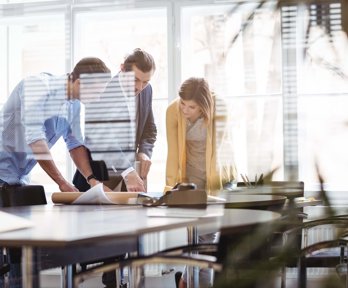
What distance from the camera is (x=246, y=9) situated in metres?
0.30

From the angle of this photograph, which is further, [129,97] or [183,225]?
[129,97]

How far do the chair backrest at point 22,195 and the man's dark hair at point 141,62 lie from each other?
666 millimetres

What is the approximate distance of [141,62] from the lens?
3016mm

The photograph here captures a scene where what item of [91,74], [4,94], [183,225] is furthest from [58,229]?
[4,94]

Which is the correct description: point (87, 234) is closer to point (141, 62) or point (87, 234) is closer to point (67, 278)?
point (67, 278)

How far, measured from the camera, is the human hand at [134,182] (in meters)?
2.86

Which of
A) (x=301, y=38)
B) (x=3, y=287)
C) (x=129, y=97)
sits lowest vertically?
(x=3, y=287)

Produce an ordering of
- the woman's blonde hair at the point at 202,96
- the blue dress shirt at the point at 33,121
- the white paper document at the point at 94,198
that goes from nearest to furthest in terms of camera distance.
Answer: the woman's blonde hair at the point at 202,96 → the white paper document at the point at 94,198 → the blue dress shirt at the point at 33,121

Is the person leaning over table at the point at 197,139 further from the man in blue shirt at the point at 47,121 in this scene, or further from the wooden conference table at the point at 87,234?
the man in blue shirt at the point at 47,121

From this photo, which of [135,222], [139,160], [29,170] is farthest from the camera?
[29,170]

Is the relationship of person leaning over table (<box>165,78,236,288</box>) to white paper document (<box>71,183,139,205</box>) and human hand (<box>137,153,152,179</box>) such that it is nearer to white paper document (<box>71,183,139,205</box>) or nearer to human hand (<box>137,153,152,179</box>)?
white paper document (<box>71,183,139,205</box>)

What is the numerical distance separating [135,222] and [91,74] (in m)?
1.93

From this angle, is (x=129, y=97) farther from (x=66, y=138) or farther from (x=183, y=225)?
(x=183, y=225)

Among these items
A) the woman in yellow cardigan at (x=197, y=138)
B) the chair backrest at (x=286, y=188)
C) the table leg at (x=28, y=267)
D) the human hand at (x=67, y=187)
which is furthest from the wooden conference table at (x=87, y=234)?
the human hand at (x=67, y=187)
